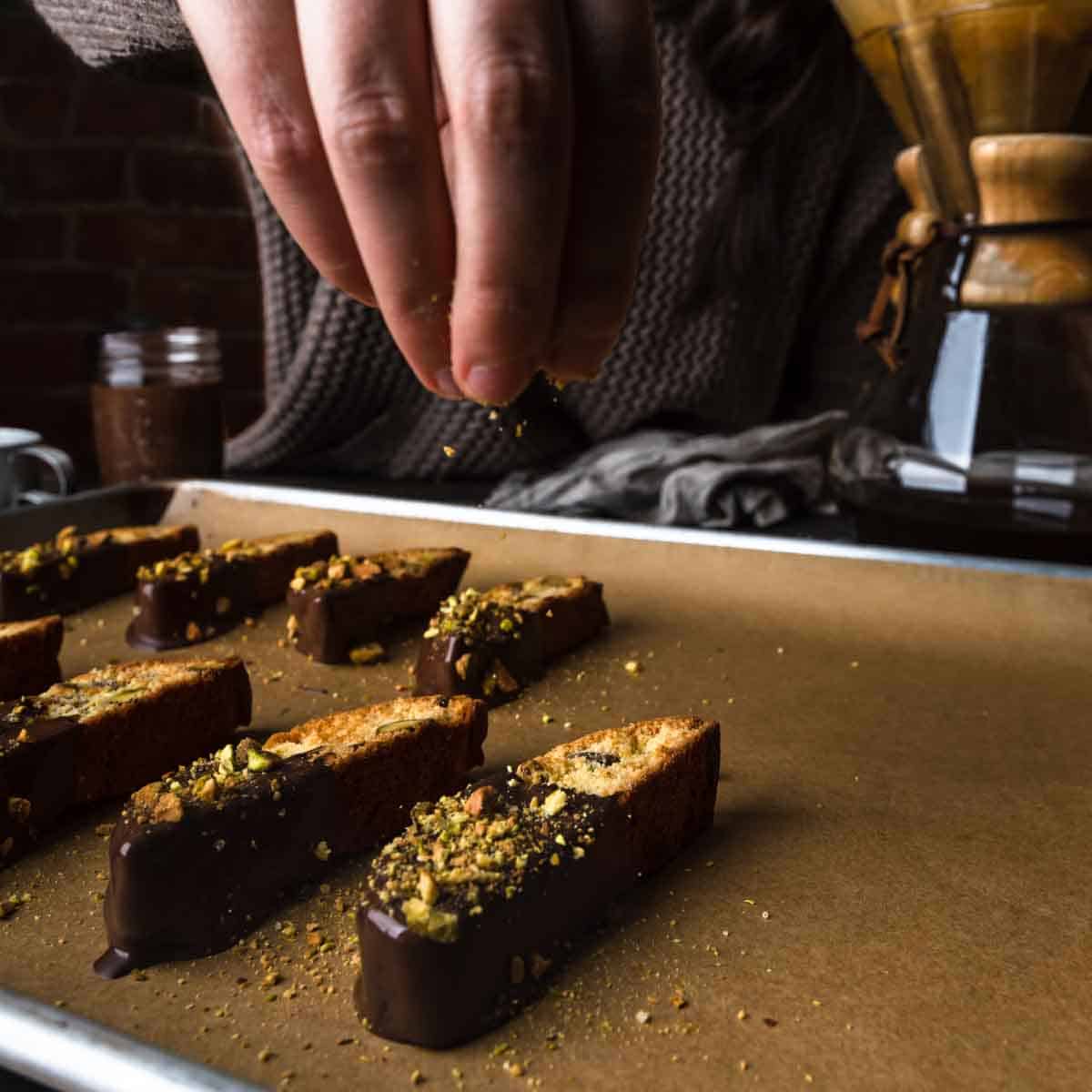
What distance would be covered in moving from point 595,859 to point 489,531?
1.08 metres

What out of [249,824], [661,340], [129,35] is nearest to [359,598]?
[249,824]

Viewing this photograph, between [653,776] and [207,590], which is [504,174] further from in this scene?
[207,590]

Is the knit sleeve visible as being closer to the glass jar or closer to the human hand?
the human hand

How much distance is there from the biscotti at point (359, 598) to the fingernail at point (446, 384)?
847 millimetres

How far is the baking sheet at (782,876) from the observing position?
3.12ft

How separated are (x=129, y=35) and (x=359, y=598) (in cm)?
77

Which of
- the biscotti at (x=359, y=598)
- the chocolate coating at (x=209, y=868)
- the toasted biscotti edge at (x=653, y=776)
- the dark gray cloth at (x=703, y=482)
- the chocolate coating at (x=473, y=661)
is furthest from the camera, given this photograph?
the dark gray cloth at (x=703, y=482)

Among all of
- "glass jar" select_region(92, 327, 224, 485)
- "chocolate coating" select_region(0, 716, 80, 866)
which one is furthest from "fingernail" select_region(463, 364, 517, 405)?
"glass jar" select_region(92, 327, 224, 485)

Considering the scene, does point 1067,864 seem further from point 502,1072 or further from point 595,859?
point 502,1072

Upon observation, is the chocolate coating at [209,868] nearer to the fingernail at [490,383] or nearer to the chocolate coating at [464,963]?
the chocolate coating at [464,963]

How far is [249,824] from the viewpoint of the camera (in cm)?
113

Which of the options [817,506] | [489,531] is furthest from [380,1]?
[817,506]

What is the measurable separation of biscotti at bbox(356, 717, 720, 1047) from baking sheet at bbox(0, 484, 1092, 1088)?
1.0 inches

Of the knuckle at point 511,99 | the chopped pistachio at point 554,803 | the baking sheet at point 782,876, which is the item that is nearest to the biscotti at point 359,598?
the baking sheet at point 782,876
